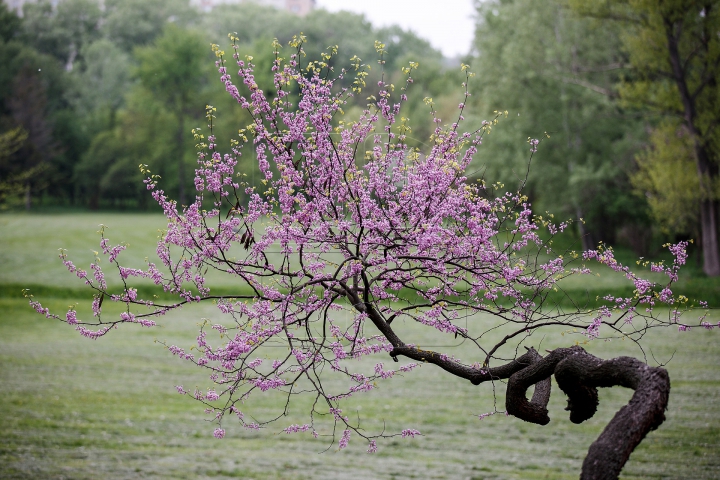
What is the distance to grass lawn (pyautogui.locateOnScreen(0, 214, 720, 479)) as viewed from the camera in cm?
973

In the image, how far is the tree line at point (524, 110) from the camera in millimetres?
20219

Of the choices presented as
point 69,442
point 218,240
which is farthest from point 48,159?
point 218,240

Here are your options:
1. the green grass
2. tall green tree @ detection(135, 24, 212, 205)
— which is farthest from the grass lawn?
tall green tree @ detection(135, 24, 212, 205)

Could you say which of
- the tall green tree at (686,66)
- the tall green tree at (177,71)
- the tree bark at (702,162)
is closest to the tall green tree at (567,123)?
the tall green tree at (686,66)

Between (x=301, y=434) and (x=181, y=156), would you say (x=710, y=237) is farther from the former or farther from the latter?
(x=181, y=156)

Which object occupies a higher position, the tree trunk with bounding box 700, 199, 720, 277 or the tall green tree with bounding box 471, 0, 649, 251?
the tall green tree with bounding box 471, 0, 649, 251

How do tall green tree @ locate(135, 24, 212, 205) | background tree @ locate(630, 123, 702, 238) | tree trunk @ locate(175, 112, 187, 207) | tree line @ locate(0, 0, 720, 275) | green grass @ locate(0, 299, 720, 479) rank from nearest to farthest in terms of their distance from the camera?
1. green grass @ locate(0, 299, 720, 479)
2. tree line @ locate(0, 0, 720, 275)
3. background tree @ locate(630, 123, 702, 238)
4. tree trunk @ locate(175, 112, 187, 207)
5. tall green tree @ locate(135, 24, 212, 205)

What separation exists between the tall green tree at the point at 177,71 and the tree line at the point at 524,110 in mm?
85

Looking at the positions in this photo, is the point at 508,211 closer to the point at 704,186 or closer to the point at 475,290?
the point at 475,290

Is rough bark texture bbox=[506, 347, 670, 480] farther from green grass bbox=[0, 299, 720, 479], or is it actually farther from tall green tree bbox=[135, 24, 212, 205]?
tall green tree bbox=[135, 24, 212, 205]

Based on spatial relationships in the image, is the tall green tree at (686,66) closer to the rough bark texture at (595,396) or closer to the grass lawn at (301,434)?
the grass lawn at (301,434)

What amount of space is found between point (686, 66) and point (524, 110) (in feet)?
19.0

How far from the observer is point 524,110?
81.0 feet

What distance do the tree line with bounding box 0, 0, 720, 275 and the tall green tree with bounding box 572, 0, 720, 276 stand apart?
5 cm
